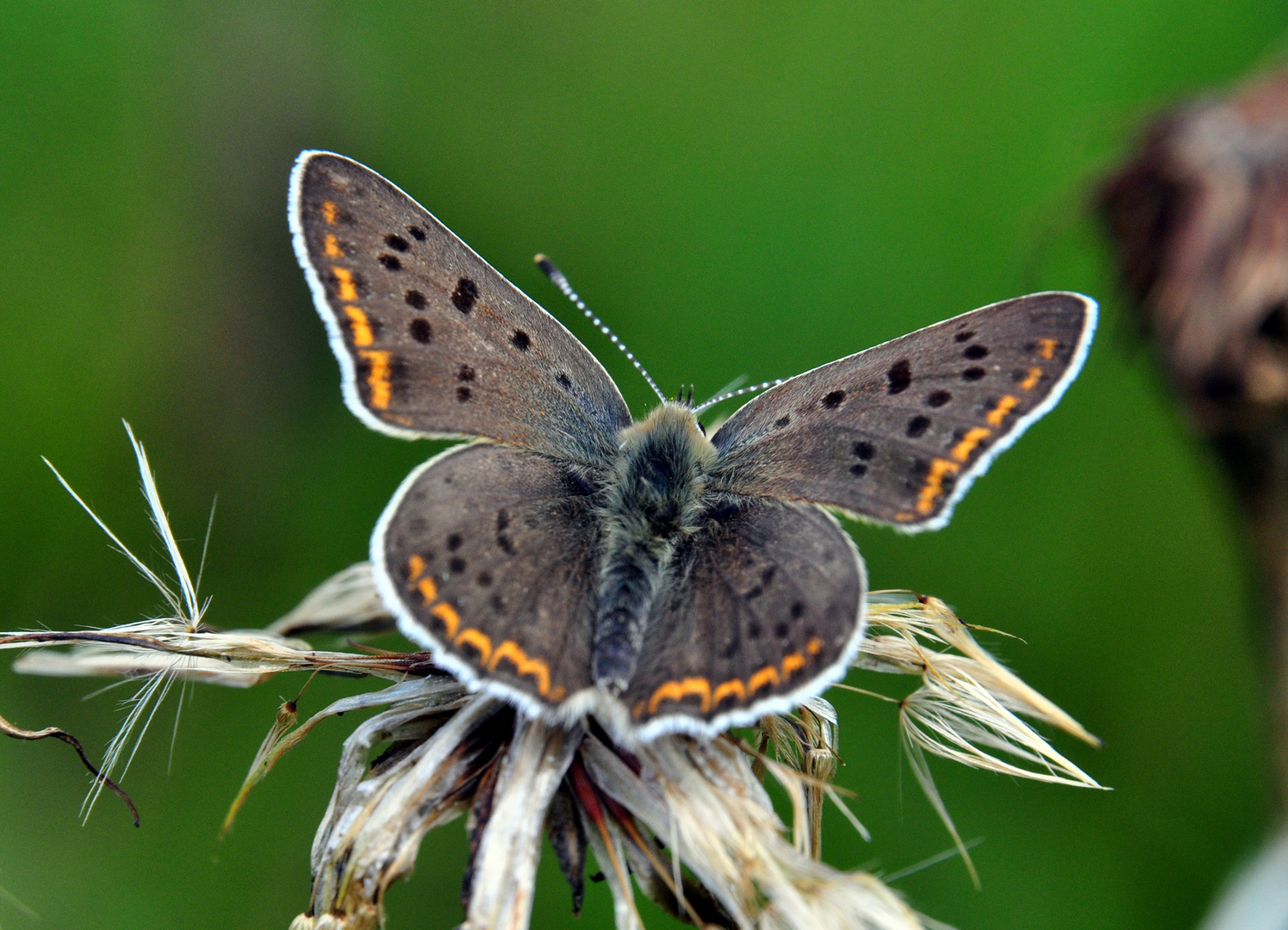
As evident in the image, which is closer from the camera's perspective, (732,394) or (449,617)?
(449,617)

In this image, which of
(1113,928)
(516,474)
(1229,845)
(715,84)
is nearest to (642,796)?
(516,474)

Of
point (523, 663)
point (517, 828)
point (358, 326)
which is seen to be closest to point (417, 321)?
point (358, 326)

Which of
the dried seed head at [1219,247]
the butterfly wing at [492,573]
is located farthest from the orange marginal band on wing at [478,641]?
the dried seed head at [1219,247]

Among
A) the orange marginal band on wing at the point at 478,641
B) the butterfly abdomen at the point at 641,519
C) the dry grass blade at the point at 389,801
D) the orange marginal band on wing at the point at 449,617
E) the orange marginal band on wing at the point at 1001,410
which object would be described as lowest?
the dry grass blade at the point at 389,801

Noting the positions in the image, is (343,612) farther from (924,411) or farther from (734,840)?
(924,411)

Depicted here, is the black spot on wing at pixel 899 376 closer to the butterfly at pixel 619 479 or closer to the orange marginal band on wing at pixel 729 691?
the butterfly at pixel 619 479
